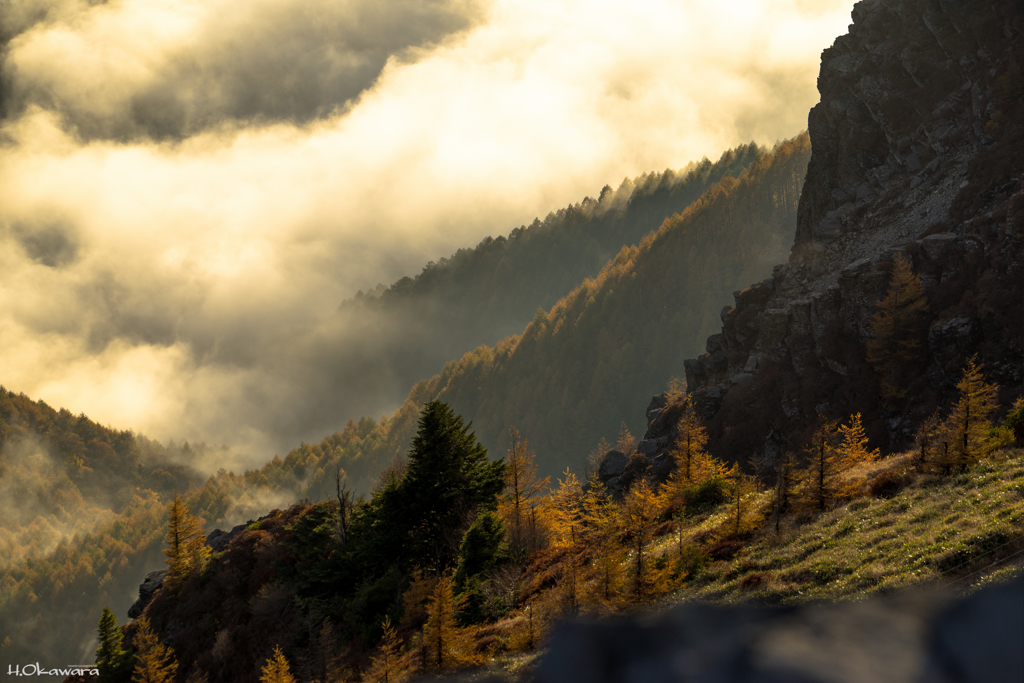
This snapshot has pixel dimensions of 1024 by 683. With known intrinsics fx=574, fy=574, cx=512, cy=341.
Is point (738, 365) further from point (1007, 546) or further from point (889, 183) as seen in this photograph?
point (1007, 546)

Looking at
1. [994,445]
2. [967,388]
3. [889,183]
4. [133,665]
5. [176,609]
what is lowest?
[133,665]

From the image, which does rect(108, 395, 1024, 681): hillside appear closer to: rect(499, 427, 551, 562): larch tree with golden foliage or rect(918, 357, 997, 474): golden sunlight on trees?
rect(499, 427, 551, 562): larch tree with golden foliage

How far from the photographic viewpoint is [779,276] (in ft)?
288

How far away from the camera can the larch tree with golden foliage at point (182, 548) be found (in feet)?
222

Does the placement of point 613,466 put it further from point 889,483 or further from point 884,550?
point 884,550

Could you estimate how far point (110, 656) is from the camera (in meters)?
51.7

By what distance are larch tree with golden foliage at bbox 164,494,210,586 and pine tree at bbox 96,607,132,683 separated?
13.9 m

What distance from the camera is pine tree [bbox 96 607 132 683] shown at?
50.8m

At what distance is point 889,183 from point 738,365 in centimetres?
3345

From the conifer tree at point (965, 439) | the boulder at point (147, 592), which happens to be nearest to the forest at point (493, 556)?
the conifer tree at point (965, 439)

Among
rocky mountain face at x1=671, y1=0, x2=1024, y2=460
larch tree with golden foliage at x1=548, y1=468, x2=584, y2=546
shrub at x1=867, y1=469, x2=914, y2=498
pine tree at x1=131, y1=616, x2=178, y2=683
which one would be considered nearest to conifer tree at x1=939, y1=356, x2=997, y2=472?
shrub at x1=867, y1=469, x2=914, y2=498

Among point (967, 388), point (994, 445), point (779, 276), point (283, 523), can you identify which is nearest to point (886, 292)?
point (779, 276)

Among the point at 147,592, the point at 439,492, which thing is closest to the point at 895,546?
the point at 439,492

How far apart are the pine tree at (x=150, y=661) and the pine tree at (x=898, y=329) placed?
72.6 metres
